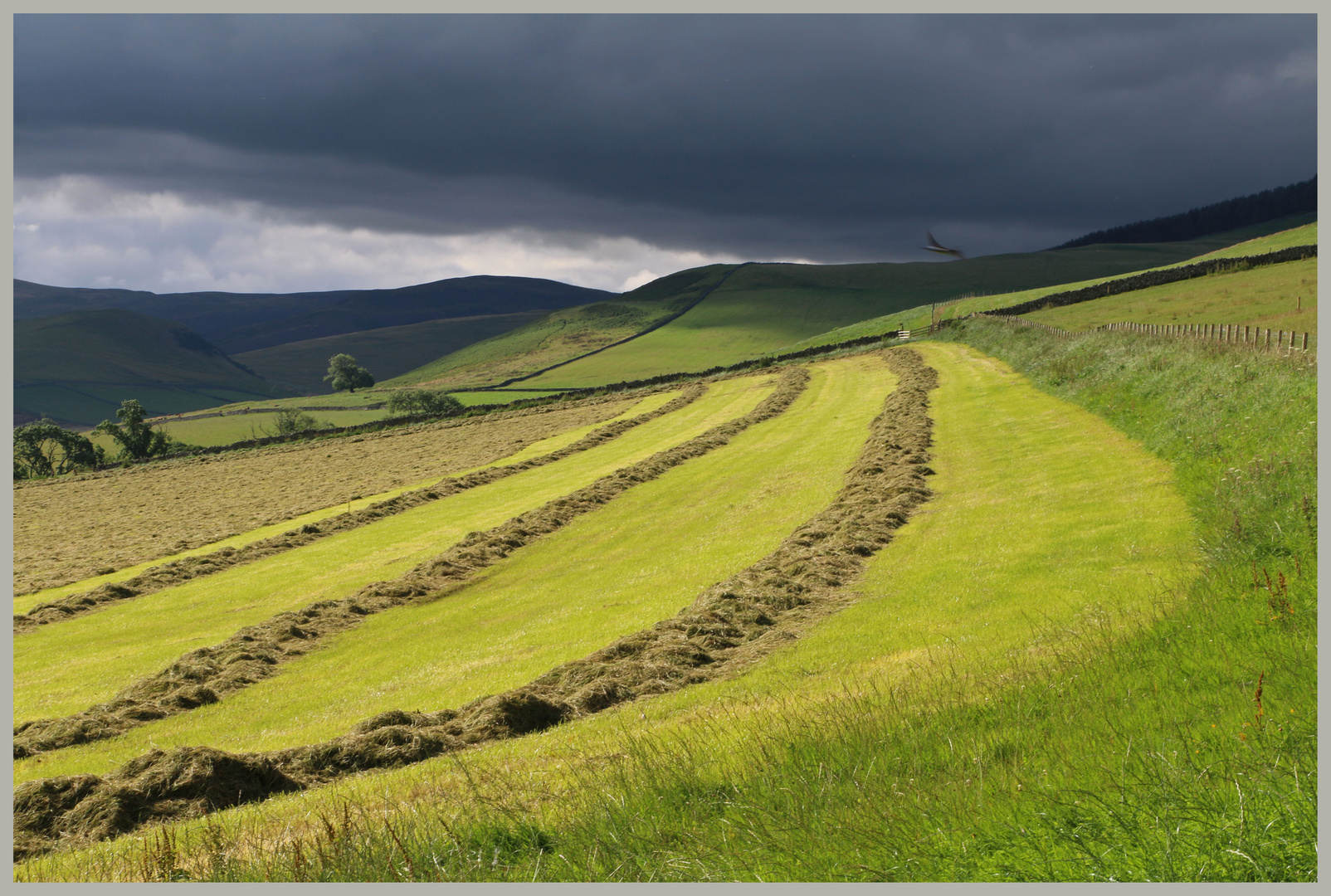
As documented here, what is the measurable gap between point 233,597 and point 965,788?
2453cm

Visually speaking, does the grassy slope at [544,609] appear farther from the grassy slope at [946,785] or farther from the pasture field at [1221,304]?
the pasture field at [1221,304]

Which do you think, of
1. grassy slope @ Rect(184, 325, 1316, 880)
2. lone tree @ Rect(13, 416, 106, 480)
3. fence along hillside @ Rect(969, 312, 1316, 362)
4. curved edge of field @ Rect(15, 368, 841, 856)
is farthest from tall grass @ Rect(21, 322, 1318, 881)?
lone tree @ Rect(13, 416, 106, 480)

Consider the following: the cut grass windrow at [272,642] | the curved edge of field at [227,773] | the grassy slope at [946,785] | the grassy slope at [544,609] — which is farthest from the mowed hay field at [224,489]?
the grassy slope at [946,785]

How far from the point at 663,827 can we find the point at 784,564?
12932 millimetres

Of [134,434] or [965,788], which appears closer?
[965,788]

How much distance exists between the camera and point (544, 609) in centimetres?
2092

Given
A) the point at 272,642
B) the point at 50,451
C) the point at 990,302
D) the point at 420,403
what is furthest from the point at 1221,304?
the point at 50,451

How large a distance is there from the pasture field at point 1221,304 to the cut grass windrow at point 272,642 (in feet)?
140

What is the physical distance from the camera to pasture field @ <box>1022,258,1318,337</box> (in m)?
56.0

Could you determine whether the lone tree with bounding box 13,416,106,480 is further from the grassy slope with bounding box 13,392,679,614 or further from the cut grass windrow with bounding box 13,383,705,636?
the cut grass windrow with bounding box 13,383,705,636

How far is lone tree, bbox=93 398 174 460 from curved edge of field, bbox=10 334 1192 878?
4493 inches

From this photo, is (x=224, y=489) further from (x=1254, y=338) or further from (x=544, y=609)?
(x=1254, y=338)

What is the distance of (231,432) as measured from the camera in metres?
160

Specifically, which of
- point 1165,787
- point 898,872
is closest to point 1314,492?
point 1165,787
